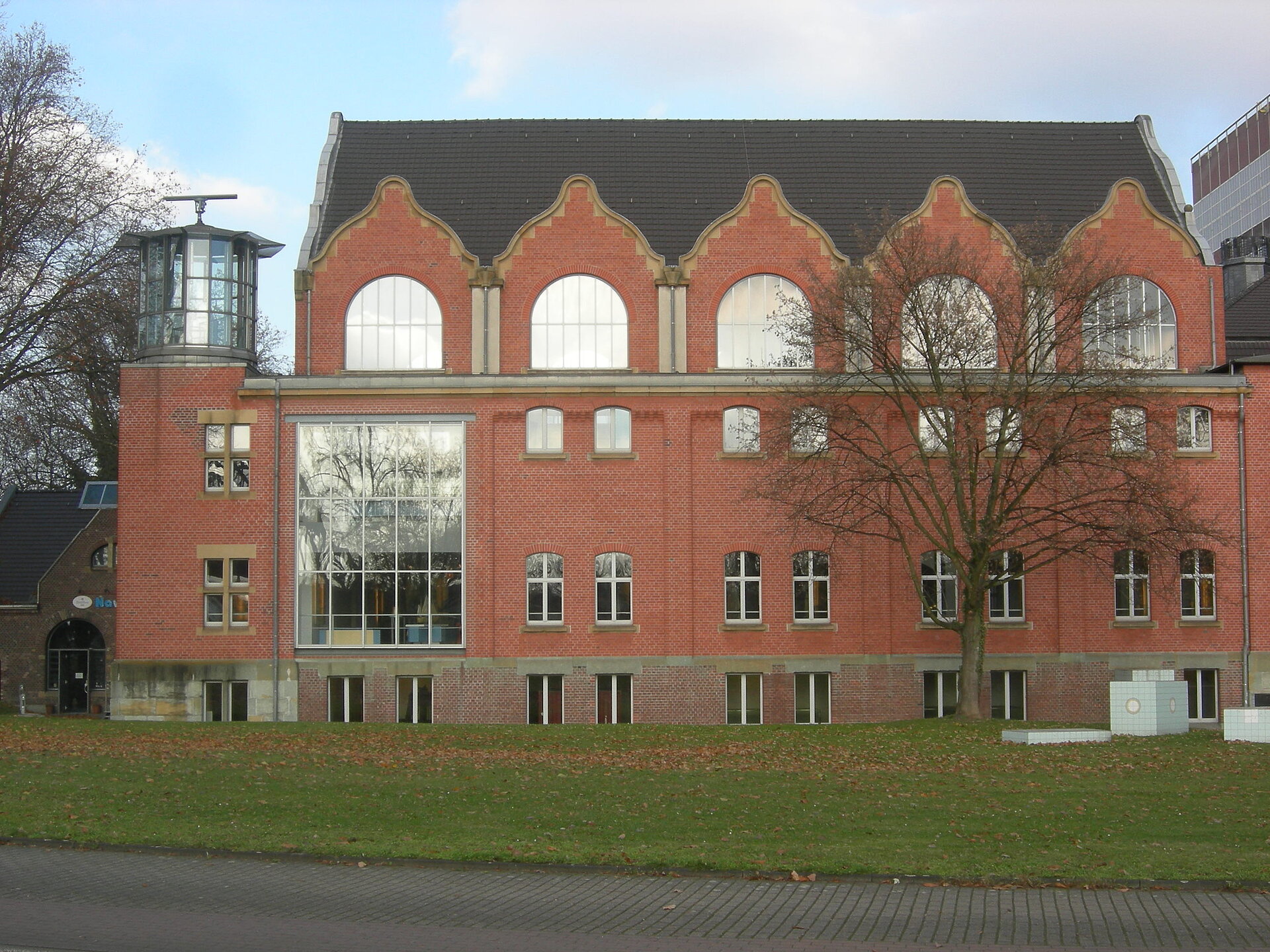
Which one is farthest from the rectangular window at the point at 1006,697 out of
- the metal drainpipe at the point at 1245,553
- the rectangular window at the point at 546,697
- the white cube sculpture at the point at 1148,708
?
the rectangular window at the point at 546,697

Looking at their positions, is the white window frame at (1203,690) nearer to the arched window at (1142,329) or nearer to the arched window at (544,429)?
the arched window at (1142,329)

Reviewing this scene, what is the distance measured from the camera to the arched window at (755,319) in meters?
36.3

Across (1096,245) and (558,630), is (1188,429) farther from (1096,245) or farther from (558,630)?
(558,630)

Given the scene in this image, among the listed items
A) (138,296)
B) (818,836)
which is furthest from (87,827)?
(138,296)

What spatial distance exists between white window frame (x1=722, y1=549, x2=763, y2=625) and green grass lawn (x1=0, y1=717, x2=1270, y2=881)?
9161 millimetres

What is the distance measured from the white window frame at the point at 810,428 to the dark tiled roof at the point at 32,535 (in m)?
27.1

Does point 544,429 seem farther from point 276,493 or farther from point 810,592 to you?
point 810,592

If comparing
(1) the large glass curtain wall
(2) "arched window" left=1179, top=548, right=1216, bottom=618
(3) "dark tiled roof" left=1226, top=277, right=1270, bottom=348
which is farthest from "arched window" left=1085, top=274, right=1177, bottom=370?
(1) the large glass curtain wall

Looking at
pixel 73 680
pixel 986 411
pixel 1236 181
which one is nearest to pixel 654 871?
pixel 986 411

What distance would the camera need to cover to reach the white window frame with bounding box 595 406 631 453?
35.8m

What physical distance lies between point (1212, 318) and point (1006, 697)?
11.4m

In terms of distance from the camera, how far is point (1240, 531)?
36094 mm

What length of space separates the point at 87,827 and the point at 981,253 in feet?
90.6

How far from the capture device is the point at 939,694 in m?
35.8
